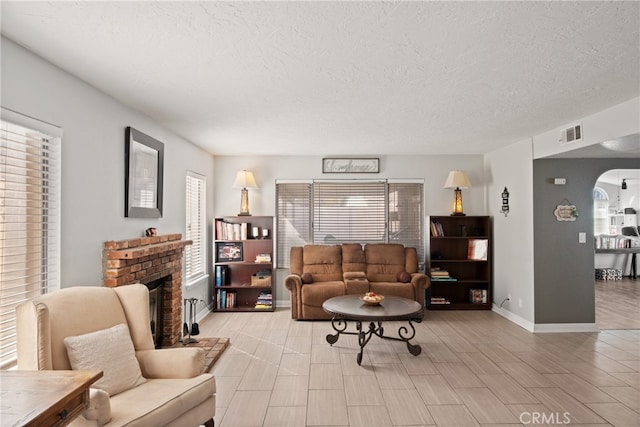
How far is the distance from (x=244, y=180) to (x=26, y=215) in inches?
142

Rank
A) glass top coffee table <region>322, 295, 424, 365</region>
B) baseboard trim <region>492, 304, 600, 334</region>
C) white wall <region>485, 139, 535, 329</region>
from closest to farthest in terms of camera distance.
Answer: glass top coffee table <region>322, 295, 424, 365</region>, baseboard trim <region>492, 304, 600, 334</region>, white wall <region>485, 139, 535, 329</region>

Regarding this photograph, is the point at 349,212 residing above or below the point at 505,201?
below

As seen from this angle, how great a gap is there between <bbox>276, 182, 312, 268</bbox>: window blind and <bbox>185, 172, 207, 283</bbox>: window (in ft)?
4.10

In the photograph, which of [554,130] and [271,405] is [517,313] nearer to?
[554,130]

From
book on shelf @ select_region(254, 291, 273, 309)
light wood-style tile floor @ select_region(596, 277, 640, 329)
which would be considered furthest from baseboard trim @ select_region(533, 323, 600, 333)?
book on shelf @ select_region(254, 291, 273, 309)

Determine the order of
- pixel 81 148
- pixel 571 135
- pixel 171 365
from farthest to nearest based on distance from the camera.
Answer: pixel 571 135 → pixel 81 148 → pixel 171 365

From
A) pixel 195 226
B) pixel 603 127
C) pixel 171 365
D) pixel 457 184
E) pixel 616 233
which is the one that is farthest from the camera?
pixel 616 233

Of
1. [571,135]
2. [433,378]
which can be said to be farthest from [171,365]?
[571,135]

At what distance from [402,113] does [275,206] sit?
311 centimetres

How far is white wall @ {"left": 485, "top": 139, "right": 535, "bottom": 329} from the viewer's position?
4.91 m

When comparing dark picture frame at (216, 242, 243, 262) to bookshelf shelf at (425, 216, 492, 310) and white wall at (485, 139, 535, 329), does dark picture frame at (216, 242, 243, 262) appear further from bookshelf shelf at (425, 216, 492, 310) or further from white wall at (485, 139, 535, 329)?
white wall at (485, 139, 535, 329)

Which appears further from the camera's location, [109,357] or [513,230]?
[513,230]

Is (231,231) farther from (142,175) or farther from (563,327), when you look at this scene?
(563,327)

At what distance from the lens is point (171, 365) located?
247 centimetres
